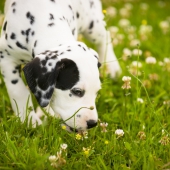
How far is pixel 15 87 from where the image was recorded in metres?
4.06

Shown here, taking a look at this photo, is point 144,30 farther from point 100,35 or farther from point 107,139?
point 107,139

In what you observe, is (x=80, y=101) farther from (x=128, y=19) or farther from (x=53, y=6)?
(x=128, y=19)

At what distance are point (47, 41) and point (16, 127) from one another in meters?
0.85

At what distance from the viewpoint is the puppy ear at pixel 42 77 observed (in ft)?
10.6

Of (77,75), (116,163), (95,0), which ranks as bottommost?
(116,163)

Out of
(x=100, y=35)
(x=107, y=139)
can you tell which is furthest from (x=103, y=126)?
(x=100, y=35)

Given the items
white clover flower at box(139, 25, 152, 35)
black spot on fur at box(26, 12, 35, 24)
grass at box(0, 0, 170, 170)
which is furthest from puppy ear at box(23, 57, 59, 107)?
white clover flower at box(139, 25, 152, 35)

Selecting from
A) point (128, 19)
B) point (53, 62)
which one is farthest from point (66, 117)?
point (128, 19)

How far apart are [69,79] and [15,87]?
3.10ft

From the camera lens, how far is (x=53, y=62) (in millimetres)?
3236

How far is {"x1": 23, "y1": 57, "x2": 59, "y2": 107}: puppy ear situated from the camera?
323cm

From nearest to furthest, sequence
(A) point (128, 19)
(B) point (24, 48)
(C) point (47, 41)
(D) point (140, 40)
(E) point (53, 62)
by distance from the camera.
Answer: (E) point (53, 62) → (C) point (47, 41) → (B) point (24, 48) → (D) point (140, 40) → (A) point (128, 19)

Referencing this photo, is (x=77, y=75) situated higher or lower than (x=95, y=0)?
lower

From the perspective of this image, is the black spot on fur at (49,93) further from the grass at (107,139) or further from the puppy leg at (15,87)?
the puppy leg at (15,87)
